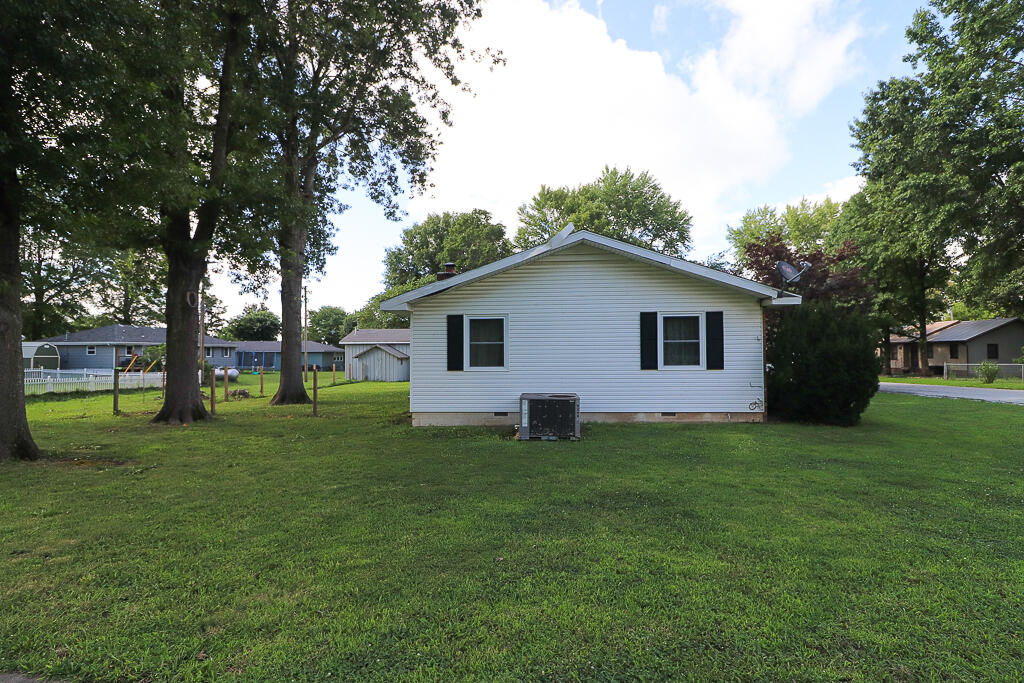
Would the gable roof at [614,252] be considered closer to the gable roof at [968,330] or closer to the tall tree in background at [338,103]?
the tall tree in background at [338,103]

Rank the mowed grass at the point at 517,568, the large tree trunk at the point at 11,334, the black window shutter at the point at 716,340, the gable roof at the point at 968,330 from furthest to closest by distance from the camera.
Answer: the gable roof at the point at 968,330 → the black window shutter at the point at 716,340 → the large tree trunk at the point at 11,334 → the mowed grass at the point at 517,568

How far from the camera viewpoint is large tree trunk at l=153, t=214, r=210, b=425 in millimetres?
11281

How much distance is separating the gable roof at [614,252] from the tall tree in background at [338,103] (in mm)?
4632

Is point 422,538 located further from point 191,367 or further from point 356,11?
point 356,11

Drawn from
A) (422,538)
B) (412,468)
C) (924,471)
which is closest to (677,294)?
(924,471)

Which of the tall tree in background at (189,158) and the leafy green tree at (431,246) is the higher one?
the leafy green tree at (431,246)

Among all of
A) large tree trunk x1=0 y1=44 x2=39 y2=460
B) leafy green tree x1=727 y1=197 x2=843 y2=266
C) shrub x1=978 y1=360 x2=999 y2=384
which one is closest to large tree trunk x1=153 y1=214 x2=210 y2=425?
large tree trunk x1=0 y1=44 x2=39 y2=460

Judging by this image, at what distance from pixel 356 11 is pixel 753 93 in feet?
34.3

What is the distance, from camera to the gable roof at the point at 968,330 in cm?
3219

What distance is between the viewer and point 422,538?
3.73m

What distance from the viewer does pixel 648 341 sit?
10.2 metres

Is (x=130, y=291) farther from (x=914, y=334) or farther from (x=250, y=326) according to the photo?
(x=914, y=334)

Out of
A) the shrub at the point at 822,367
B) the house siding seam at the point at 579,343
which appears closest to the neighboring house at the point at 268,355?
the house siding seam at the point at 579,343

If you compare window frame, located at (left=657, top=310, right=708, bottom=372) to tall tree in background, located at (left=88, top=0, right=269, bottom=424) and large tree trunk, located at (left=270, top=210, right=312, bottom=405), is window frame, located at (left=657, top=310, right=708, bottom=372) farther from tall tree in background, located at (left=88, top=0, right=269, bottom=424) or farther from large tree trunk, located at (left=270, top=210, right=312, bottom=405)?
large tree trunk, located at (left=270, top=210, right=312, bottom=405)
